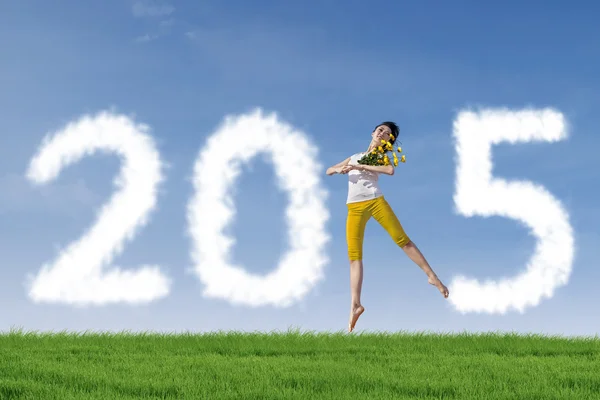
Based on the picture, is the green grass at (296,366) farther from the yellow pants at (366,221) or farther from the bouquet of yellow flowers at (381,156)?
the bouquet of yellow flowers at (381,156)

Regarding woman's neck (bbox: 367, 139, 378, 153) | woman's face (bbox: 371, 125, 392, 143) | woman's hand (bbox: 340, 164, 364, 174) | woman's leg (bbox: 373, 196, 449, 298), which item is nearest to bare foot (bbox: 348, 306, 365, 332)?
woman's leg (bbox: 373, 196, 449, 298)

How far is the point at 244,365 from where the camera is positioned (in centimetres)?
1010

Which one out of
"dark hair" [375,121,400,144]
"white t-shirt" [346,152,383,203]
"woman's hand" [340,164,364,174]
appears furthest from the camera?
"dark hair" [375,121,400,144]

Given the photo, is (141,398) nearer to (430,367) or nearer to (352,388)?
(352,388)

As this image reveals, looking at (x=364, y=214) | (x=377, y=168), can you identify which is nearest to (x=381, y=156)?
(x=377, y=168)

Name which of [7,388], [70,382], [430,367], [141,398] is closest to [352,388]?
[430,367]

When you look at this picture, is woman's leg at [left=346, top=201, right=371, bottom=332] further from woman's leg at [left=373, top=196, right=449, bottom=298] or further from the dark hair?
the dark hair

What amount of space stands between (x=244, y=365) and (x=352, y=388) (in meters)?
1.94

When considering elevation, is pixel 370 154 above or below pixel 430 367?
above

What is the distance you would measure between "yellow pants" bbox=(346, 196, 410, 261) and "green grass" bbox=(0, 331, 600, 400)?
1555mm

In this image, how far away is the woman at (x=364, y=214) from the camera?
12438 millimetres

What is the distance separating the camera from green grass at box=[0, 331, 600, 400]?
8.61 m

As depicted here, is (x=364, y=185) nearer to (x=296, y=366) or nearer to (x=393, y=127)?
(x=393, y=127)

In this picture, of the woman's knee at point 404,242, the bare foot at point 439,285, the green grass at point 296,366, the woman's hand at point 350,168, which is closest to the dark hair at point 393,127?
the woman's hand at point 350,168
